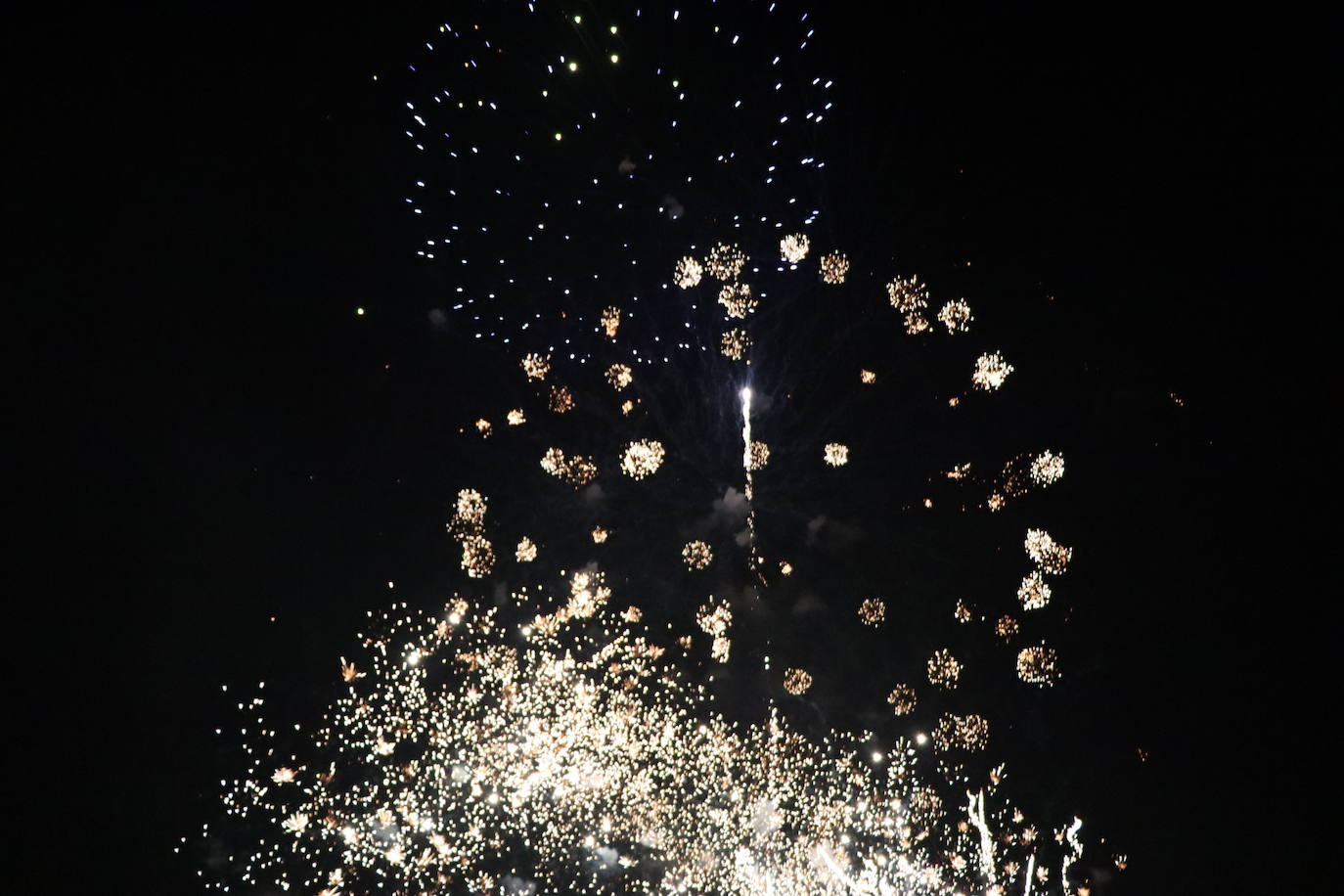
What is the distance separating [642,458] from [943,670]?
1.64 metres

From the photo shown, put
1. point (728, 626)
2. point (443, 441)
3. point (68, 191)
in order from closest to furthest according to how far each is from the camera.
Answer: point (68, 191) < point (443, 441) < point (728, 626)

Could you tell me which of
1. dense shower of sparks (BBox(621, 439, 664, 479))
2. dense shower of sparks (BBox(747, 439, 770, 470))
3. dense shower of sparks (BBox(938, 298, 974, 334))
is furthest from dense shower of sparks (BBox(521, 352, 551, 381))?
dense shower of sparks (BBox(938, 298, 974, 334))

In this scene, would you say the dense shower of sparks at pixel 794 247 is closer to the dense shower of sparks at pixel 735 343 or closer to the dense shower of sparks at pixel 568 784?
the dense shower of sparks at pixel 735 343

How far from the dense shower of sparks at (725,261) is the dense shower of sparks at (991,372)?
3.33 feet

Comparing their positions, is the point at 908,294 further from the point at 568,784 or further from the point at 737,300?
the point at 568,784

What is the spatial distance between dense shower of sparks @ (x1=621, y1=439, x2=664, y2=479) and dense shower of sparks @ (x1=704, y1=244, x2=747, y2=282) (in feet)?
2.37

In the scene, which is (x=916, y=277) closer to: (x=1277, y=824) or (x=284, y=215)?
(x=284, y=215)

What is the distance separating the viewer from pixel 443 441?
3057 millimetres

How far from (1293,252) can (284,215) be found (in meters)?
3.32

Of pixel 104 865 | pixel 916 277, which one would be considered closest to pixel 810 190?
pixel 916 277

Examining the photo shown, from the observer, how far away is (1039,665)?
3.54 m

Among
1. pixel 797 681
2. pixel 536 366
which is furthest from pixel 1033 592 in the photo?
pixel 536 366

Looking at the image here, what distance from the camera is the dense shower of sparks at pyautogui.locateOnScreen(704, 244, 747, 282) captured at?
317cm

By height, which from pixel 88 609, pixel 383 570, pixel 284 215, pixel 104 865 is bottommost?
pixel 104 865
